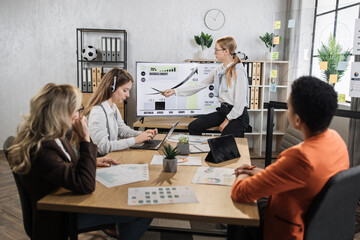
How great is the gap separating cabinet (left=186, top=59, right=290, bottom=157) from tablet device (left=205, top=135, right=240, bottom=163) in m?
2.55

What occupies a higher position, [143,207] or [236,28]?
[236,28]

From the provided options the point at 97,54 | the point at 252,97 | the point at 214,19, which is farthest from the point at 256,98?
the point at 97,54

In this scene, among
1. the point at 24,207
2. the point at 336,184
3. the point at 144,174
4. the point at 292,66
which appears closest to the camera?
the point at 336,184

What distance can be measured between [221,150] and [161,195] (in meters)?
0.66

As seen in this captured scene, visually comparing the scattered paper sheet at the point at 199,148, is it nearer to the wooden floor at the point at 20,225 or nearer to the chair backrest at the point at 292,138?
the wooden floor at the point at 20,225

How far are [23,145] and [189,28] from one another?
394 cm

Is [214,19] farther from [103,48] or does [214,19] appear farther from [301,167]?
[301,167]

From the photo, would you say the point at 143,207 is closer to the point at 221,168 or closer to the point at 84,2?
the point at 221,168

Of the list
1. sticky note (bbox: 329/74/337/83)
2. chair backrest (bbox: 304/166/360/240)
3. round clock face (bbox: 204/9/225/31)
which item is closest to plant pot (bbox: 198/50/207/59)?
Answer: round clock face (bbox: 204/9/225/31)

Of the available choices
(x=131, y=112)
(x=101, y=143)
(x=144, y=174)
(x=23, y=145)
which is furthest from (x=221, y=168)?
(x=131, y=112)

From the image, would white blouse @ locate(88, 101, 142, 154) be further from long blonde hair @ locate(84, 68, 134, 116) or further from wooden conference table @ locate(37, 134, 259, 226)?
wooden conference table @ locate(37, 134, 259, 226)

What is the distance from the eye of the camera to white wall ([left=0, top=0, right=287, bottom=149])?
4734 mm

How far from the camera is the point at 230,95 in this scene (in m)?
3.11

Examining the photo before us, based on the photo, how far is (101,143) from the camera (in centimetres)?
202
